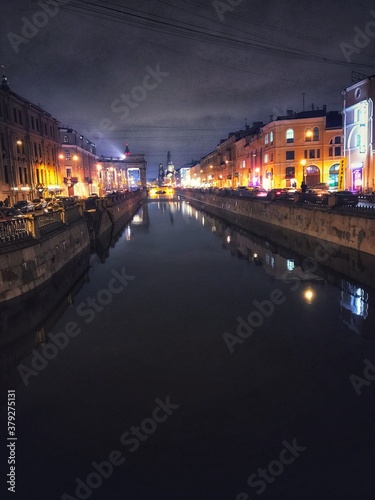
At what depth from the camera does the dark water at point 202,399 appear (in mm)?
6656

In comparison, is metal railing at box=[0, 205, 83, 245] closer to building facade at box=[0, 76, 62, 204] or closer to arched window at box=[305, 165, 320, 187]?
building facade at box=[0, 76, 62, 204]

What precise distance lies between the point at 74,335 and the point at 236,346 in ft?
18.8

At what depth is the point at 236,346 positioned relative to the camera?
479 inches

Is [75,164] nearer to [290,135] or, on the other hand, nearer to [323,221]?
[290,135]

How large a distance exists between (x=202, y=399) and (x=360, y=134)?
43.8 meters

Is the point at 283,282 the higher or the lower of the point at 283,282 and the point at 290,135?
the lower

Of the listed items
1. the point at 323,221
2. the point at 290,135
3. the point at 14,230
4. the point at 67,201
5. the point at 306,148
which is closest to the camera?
the point at 14,230

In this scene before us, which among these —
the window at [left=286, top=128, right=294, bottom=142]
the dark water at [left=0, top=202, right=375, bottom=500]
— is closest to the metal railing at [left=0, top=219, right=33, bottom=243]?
the dark water at [left=0, top=202, right=375, bottom=500]

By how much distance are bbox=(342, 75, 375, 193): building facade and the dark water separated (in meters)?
29.2

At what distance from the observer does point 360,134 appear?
44469 millimetres

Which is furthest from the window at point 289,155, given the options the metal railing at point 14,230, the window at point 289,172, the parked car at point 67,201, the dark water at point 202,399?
the metal railing at point 14,230

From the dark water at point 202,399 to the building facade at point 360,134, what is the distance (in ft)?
95.8

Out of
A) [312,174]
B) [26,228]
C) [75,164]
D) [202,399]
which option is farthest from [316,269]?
[75,164]

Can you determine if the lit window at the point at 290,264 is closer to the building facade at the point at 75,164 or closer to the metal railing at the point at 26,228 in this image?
the metal railing at the point at 26,228
